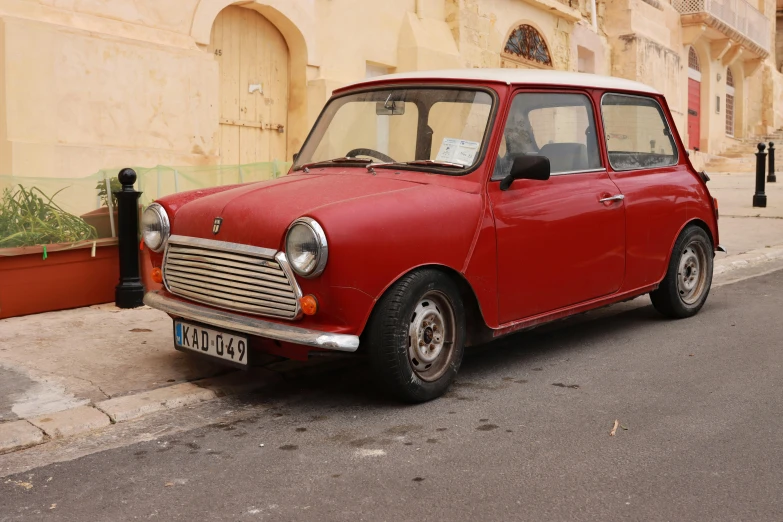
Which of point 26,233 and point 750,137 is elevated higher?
point 750,137

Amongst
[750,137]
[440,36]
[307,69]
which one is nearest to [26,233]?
[307,69]

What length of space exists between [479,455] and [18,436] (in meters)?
2.03

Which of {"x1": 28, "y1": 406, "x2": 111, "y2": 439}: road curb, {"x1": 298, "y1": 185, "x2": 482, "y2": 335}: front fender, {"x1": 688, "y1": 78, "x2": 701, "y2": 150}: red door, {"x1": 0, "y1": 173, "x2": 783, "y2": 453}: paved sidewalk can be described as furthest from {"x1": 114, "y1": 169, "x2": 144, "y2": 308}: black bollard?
{"x1": 688, "y1": 78, "x2": 701, "y2": 150}: red door

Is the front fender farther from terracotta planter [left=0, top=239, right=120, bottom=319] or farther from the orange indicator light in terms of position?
terracotta planter [left=0, top=239, right=120, bottom=319]

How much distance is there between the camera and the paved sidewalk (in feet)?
13.9

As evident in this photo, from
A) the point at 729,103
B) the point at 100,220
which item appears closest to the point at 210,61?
the point at 100,220

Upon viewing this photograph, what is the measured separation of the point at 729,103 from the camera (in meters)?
35.1

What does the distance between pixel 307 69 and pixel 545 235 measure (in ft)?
26.2

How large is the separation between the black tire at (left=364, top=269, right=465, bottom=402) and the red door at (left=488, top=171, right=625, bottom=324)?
39 cm

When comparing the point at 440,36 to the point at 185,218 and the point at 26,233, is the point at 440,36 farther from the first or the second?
the point at 185,218

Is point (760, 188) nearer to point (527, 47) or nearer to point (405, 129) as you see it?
point (527, 47)

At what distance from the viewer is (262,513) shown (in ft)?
10.3

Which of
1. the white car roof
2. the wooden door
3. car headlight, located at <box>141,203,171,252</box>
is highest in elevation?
the wooden door

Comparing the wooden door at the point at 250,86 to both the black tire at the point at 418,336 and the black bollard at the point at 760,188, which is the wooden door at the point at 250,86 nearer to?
the black tire at the point at 418,336
